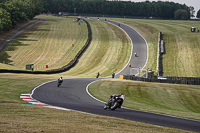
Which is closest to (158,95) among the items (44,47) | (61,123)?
(61,123)

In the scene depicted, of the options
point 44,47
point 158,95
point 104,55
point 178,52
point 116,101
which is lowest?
point 158,95

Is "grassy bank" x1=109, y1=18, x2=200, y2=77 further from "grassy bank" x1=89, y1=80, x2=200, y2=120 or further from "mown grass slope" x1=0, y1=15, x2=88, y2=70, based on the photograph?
"grassy bank" x1=89, y1=80, x2=200, y2=120

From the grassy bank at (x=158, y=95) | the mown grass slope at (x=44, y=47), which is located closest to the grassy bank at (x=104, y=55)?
the mown grass slope at (x=44, y=47)

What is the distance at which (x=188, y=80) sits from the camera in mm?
41438

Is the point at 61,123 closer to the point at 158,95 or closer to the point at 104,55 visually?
the point at 158,95

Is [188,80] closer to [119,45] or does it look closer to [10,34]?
[119,45]

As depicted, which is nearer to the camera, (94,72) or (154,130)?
(154,130)

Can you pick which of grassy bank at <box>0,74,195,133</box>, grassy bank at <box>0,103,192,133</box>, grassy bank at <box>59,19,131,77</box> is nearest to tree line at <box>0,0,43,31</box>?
grassy bank at <box>59,19,131,77</box>

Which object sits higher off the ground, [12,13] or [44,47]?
[12,13]

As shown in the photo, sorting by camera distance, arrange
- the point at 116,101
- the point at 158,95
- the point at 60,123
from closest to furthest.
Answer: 1. the point at 60,123
2. the point at 116,101
3. the point at 158,95

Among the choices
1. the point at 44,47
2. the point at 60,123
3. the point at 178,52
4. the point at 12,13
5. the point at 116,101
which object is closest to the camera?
the point at 60,123

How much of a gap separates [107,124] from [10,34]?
94.6 metres

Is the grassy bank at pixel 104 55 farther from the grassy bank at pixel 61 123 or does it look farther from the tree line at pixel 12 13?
the grassy bank at pixel 61 123

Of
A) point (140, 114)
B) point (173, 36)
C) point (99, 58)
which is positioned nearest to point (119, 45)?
point (99, 58)
